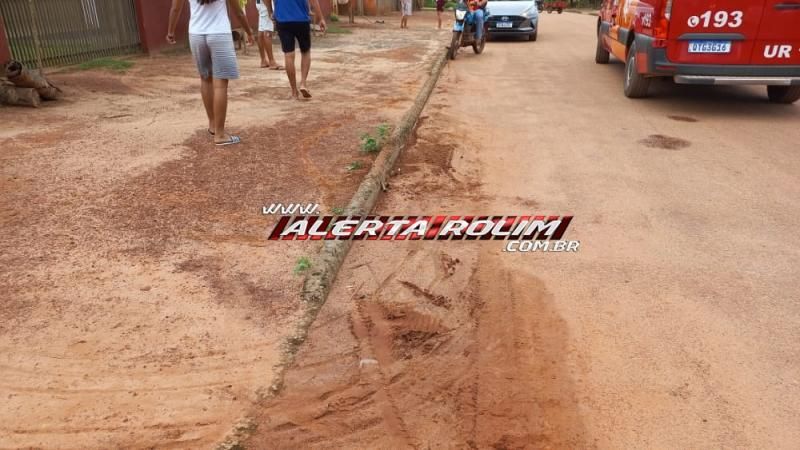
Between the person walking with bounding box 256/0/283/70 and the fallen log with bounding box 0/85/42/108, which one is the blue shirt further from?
the fallen log with bounding box 0/85/42/108

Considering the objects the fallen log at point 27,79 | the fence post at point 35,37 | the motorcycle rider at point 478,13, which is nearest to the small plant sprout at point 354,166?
the fallen log at point 27,79

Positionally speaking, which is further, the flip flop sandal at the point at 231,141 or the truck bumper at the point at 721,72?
the truck bumper at the point at 721,72

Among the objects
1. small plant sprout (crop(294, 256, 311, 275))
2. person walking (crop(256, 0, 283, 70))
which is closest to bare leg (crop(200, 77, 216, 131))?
small plant sprout (crop(294, 256, 311, 275))

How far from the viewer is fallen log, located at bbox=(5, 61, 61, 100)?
24.8 ft

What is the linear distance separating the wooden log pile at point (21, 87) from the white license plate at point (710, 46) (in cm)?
797

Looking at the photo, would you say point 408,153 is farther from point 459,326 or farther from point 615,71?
point 615,71

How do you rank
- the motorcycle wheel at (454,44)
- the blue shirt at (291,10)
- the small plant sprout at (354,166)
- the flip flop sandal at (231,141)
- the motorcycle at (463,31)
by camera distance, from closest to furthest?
the small plant sprout at (354,166)
the flip flop sandal at (231,141)
the blue shirt at (291,10)
the motorcycle at (463,31)
the motorcycle wheel at (454,44)

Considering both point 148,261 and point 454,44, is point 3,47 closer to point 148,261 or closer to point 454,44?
point 148,261

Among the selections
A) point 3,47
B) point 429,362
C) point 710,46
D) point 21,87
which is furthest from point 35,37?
point 710,46

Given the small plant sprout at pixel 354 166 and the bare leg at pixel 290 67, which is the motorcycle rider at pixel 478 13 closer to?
the bare leg at pixel 290 67

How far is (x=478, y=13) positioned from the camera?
1341 cm

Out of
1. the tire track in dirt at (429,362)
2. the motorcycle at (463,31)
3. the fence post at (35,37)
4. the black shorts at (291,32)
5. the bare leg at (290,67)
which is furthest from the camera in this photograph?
the motorcycle at (463,31)

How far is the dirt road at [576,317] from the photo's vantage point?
2.56 metres

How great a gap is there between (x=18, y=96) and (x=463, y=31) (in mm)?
8951
